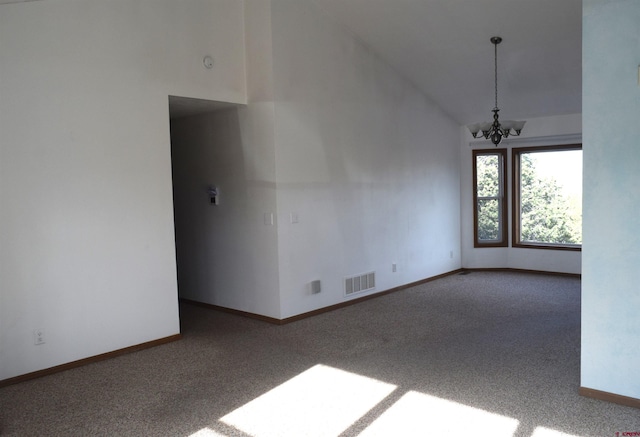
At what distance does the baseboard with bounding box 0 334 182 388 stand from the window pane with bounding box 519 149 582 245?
6.06 meters

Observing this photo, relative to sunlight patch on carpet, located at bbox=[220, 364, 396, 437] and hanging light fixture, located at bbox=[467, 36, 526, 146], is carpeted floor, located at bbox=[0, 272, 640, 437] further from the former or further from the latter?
hanging light fixture, located at bbox=[467, 36, 526, 146]

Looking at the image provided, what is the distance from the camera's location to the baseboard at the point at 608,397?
3225 millimetres

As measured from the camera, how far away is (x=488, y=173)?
8555 mm

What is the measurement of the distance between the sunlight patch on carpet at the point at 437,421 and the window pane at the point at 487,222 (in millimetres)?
5611

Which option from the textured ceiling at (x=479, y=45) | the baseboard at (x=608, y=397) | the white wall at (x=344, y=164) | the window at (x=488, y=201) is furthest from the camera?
the window at (x=488, y=201)

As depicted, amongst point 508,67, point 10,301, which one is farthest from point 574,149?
point 10,301

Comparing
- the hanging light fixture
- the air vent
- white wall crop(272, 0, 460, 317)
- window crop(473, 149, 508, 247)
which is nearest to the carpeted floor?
the air vent

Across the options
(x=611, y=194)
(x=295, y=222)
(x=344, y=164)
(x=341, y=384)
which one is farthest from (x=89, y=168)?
(x=611, y=194)

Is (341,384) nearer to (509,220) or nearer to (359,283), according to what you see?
(359,283)

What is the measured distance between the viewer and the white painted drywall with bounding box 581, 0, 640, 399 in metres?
3.14

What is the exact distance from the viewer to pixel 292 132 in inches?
216

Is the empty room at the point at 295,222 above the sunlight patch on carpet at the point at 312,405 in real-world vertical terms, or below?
above

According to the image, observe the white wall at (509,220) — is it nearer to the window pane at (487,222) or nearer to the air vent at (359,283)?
the window pane at (487,222)

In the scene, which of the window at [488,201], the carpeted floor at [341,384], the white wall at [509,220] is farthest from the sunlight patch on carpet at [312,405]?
the window at [488,201]
